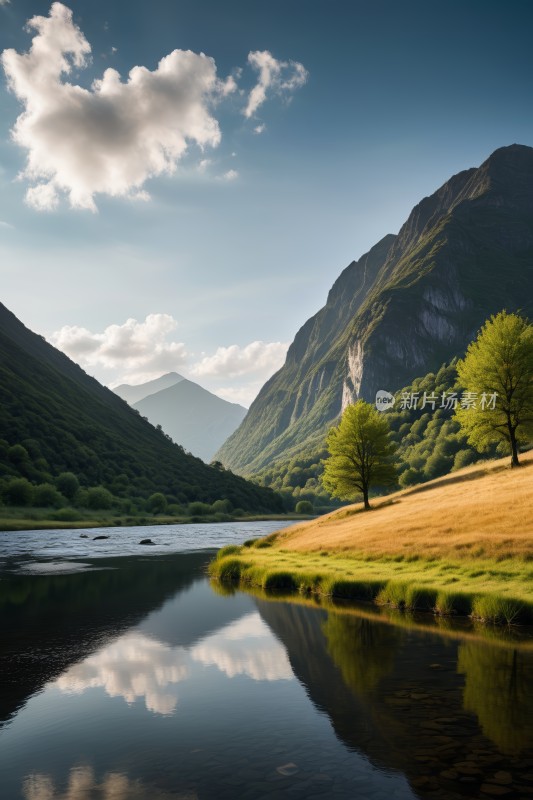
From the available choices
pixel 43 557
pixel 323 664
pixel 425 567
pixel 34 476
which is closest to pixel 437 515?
pixel 425 567

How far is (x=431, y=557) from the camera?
3697 cm

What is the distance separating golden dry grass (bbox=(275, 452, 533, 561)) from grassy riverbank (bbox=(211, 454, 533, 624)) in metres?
0.10

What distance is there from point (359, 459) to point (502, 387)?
2231 centimetres

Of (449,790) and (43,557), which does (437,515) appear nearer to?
(449,790)

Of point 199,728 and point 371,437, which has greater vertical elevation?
point 371,437

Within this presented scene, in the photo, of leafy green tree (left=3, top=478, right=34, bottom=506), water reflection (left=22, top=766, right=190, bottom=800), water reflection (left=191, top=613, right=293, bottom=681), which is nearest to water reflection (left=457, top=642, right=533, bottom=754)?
water reflection (left=191, top=613, right=293, bottom=681)

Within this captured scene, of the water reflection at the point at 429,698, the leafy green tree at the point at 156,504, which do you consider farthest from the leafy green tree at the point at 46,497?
the water reflection at the point at 429,698

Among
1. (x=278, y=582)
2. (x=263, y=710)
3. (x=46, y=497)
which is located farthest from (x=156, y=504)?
(x=263, y=710)

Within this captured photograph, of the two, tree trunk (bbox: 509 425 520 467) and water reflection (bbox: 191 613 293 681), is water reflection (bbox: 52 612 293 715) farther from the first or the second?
tree trunk (bbox: 509 425 520 467)

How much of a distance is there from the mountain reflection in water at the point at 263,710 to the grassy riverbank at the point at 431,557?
2968 mm

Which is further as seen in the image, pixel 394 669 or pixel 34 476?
pixel 34 476

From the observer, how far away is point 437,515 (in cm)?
4797

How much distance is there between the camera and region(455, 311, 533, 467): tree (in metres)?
65.8

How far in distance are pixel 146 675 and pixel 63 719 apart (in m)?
4.50
